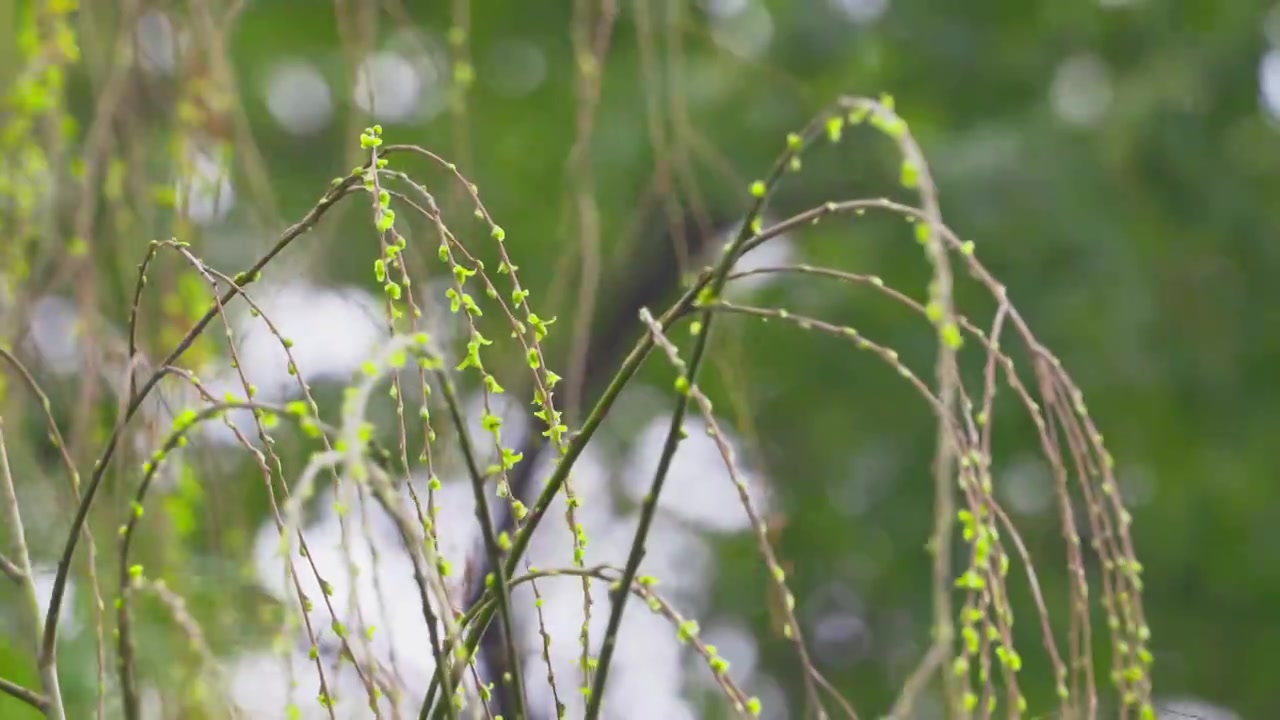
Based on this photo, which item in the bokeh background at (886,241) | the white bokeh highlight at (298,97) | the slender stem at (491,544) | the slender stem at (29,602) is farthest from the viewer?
the white bokeh highlight at (298,97)

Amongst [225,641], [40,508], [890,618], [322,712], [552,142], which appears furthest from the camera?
[890,618]

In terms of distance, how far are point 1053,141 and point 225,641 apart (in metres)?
2.30

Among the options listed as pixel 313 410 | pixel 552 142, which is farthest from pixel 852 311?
pixel 313 410

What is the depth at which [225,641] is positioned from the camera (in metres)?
1.75

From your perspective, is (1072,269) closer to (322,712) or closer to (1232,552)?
(1232,552)

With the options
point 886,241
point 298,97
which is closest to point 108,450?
point 886,241

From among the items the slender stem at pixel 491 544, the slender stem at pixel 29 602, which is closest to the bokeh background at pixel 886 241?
the slender stem at pixel 29 602

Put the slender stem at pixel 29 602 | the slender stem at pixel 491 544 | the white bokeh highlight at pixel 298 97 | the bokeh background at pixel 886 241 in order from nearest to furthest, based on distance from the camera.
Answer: the slender stem at pixel 491 544
the slender stem at pixel 29 602
the bokeh background at pixel 886 241
the white bokeh highlight at pixel 298 97

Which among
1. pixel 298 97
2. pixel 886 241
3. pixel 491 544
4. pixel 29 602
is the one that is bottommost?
pixel 491 544

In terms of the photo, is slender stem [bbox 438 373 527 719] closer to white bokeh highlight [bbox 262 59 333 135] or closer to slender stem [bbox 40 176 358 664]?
slender stem [bbox 40 176 358 664]

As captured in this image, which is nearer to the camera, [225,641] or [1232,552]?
[225,641]

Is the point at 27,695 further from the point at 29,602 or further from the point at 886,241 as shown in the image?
the point at 886,241

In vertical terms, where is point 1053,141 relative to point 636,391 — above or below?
below

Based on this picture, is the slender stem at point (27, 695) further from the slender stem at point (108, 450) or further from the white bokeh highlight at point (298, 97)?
the white bokeh highlight at point (298, 97)
